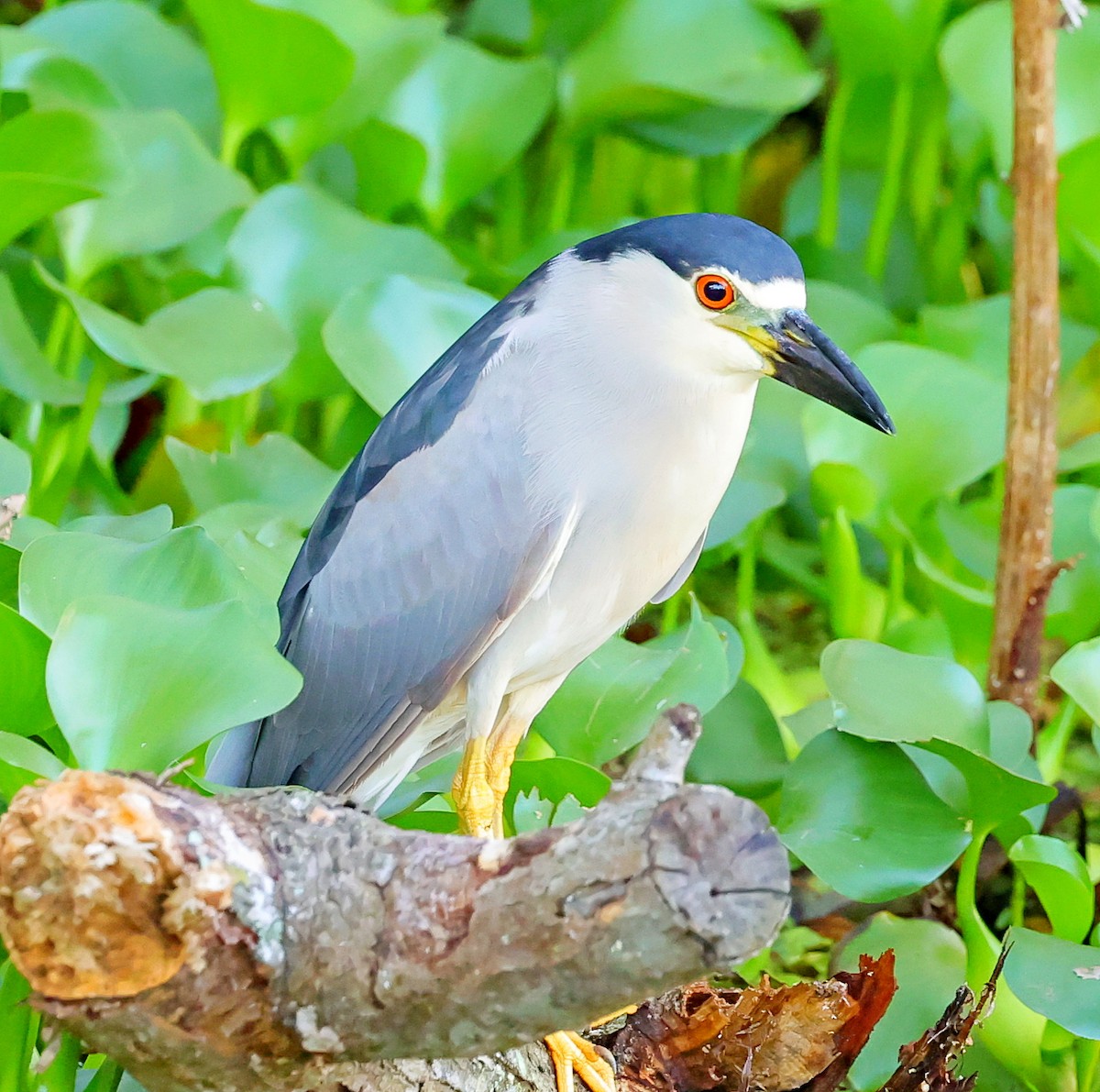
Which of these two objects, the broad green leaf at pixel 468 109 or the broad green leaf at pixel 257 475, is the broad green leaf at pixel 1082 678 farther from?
the broad green leaf at pixel 468 109

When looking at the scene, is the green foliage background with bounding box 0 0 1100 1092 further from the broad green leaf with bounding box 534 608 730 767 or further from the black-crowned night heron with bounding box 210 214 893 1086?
the black-crowned night heron with bounding box 210 214 893 1086

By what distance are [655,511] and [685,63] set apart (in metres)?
1.75

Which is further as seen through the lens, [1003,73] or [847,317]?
[847,317]

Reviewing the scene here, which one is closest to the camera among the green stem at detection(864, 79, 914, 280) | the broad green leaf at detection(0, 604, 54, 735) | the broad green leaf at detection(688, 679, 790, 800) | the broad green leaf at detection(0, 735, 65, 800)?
the broad green leaf at detection(0, 735, 65, 800)

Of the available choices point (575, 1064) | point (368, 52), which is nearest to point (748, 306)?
point (575, 1064)

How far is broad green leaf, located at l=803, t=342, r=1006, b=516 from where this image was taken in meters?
2.41

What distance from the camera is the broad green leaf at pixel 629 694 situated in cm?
193

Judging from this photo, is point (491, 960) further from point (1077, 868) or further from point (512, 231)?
point (512, 231)

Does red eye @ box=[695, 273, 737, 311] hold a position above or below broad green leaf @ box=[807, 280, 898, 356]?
above

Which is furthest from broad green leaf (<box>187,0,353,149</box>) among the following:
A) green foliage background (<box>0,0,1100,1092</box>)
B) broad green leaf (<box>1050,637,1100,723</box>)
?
broad green leaf (<box>1050,637,1100,723</box>)

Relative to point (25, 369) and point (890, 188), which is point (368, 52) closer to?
point (25, 369)

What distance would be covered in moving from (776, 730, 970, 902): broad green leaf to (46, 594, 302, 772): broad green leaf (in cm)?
78

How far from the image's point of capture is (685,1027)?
1659 mm

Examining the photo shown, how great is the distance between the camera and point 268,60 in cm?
268
